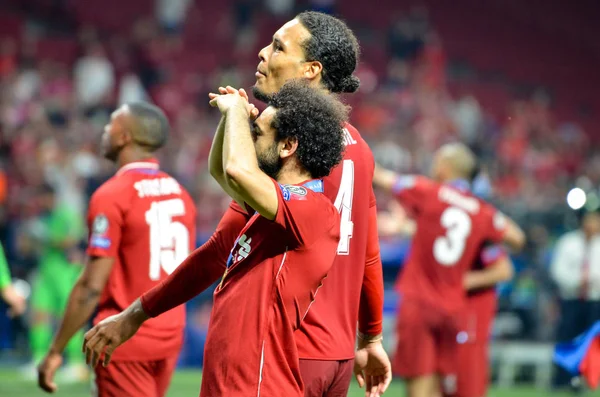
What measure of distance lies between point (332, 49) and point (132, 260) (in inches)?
75.1

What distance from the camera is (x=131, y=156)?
5461mm

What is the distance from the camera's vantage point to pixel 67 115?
15.1 metres

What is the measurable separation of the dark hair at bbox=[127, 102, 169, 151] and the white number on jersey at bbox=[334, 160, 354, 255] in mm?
1898

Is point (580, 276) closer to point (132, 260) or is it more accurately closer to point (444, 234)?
point (444, 234)

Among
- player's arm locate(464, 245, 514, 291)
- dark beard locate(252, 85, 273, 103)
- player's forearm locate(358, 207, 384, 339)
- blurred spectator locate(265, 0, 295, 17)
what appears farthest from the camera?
blurred spectator locate(265, 0, 295, 17)

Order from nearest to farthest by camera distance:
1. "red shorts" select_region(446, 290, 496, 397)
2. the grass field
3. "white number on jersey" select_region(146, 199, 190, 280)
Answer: "white number on jersey" select_region(146, 199, 190, 280)
"red shorts" select_region(446, 290, 496, 397)
the grass field

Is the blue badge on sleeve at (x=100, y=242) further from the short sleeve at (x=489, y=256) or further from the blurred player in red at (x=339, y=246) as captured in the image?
the short sleeve at (x=489, y=256)

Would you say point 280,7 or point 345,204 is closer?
point 345,204

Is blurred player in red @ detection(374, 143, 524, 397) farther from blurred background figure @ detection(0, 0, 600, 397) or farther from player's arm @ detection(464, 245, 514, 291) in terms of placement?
blurred background figure @ detection(0, 0, 600, 397)

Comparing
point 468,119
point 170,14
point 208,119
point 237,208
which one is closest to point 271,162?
point 237,208

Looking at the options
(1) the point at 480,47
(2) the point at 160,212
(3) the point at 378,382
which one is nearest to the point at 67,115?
(2) the point at 160,212

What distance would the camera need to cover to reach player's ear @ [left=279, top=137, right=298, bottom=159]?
11.1 feet

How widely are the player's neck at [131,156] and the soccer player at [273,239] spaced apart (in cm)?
208

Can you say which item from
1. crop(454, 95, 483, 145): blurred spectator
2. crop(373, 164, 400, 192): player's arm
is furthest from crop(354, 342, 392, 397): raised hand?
crop(454, 95, 483, 145): blurred spectator
